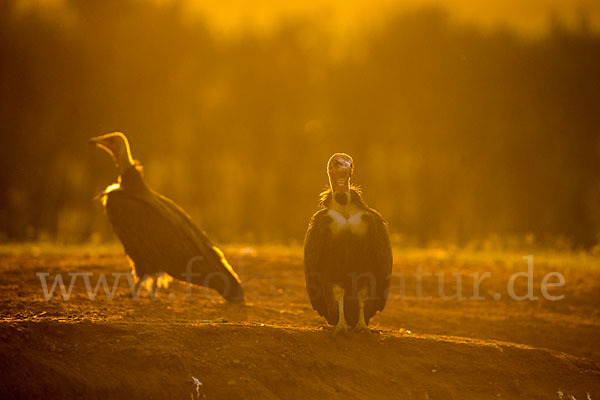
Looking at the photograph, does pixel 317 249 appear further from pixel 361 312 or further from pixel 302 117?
pixel 302 117

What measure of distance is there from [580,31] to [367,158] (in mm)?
9054

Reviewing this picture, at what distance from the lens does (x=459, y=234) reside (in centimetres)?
1788

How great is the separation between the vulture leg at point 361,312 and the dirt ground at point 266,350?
0.08m

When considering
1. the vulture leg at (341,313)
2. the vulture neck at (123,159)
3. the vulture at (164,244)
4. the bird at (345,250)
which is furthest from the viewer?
the vulture neck at (123,159)

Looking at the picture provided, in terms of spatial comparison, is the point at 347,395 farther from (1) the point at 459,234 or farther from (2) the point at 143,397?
(1) the point at 459,234

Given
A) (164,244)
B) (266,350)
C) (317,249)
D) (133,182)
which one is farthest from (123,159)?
(266,350)

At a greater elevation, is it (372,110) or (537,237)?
(372,110)

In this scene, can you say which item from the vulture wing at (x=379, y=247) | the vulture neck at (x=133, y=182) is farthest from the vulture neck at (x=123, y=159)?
the vulture wing at (x=379, y=247)

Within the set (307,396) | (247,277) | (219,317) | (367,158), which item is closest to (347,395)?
(307,396)

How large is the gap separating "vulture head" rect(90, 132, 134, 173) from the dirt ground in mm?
1430

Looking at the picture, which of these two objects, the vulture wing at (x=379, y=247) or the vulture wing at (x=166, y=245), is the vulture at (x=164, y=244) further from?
the vulture wing at (x=379, y=247)

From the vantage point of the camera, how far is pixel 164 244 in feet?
26.1

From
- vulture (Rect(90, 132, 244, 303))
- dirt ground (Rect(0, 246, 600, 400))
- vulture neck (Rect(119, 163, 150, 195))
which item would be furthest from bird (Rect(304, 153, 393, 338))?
vulture neck (Rect(119, 163, 150, 195))

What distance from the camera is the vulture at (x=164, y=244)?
7938mm
